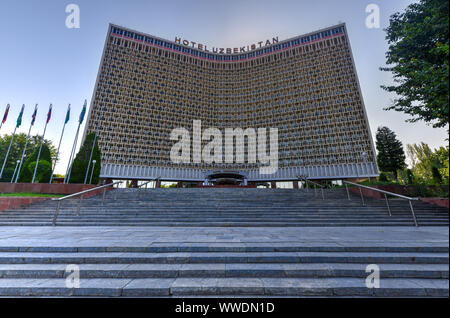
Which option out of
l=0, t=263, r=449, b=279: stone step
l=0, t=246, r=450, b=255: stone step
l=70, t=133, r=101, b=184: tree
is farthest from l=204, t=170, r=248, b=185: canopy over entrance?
l=0, t=263, r=449, b=279: stone step

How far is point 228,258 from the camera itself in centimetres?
381

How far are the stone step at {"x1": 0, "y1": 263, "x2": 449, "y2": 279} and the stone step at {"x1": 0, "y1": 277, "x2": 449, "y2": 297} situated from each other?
6.2 inches

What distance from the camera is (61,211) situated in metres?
10.2

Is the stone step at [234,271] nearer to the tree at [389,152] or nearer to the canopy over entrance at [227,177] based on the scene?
the canopy over entrance at [227,177]

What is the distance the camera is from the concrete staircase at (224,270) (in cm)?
277

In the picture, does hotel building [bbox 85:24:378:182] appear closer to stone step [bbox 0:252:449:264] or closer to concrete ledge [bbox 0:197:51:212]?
concrete ledge [bbox 0:197:51:212]

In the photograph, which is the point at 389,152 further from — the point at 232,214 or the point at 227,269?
the point at 227,269

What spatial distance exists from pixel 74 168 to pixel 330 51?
61.6 m

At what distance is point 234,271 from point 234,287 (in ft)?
1.75

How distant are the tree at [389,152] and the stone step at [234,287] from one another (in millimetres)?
44143

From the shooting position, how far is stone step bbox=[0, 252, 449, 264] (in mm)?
3621

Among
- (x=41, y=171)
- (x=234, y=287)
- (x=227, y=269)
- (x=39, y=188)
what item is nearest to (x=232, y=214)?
(x=227, y=269)

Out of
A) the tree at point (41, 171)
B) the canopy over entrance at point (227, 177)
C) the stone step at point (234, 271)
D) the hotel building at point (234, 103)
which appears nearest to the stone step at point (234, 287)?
the stone step at point (234, 271)
